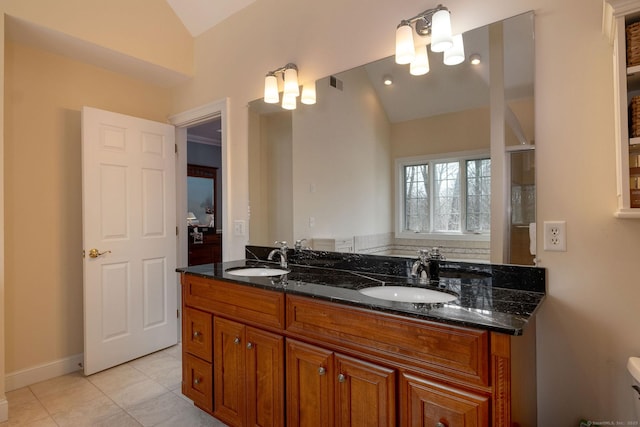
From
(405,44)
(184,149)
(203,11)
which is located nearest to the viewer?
(405,44)

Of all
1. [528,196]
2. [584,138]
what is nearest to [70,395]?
[528,196]

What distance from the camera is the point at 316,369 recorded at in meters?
1.43

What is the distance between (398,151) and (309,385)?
121 cm

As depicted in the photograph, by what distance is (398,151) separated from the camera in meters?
1.84

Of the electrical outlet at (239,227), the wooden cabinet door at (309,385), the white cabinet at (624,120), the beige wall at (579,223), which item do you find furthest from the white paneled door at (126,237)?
the white cabinet at (624,120)

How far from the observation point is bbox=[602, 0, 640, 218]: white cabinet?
1.12 metres

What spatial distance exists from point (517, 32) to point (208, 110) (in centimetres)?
223

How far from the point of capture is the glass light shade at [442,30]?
155cm

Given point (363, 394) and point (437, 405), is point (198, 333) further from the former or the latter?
point (437, 405)

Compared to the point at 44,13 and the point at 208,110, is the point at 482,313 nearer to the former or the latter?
the point at 208,110

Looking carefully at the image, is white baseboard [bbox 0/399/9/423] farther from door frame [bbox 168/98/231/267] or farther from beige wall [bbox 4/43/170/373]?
door frame [bbox 168/98/231/267]

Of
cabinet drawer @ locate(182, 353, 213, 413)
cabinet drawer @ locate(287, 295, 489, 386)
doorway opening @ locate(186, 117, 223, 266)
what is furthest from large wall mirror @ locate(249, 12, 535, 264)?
doorway opening @ locate(186, 117, 223, 266)

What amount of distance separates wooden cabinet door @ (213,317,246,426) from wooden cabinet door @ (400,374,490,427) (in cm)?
86

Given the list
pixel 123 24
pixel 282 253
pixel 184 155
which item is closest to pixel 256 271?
pixel 282 253
